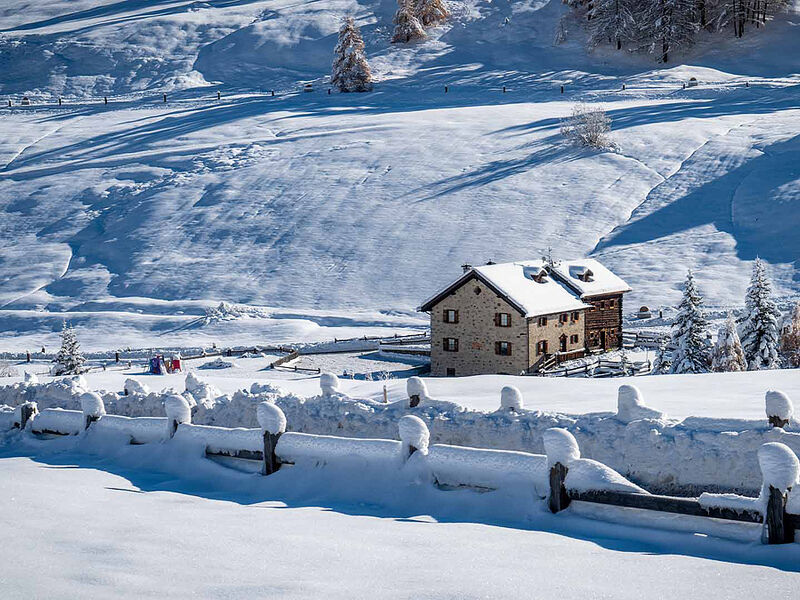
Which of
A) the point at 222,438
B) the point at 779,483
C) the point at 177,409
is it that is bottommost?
the point at 779,483

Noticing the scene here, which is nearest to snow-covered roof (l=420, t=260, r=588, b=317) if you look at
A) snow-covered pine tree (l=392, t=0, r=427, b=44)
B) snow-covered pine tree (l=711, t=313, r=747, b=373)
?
snow-covered pine tree (l=711, t=313, r=747, b=373)

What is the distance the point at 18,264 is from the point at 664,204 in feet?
161

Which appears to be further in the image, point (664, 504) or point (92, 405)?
point (92, 405)

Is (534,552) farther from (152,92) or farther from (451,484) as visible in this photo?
(152,92)

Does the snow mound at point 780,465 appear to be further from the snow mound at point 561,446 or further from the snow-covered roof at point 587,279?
the snow-covered roof at point 587,279

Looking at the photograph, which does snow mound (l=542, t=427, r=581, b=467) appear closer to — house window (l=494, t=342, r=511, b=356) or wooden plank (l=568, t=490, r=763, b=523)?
wooden plank (l=568, t=490, r=763, b=523)

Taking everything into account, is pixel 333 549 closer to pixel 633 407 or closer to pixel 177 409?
pixel 633 407

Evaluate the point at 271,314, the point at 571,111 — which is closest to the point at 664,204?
the point at 571,111

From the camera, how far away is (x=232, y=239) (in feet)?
256

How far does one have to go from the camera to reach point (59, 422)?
1916cm

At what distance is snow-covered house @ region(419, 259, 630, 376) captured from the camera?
1806 inches

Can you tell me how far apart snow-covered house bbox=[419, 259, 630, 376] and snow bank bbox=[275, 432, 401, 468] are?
30.6 m

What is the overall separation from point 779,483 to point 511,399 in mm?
6626

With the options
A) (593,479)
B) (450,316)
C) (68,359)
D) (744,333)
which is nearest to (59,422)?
(593,479)
